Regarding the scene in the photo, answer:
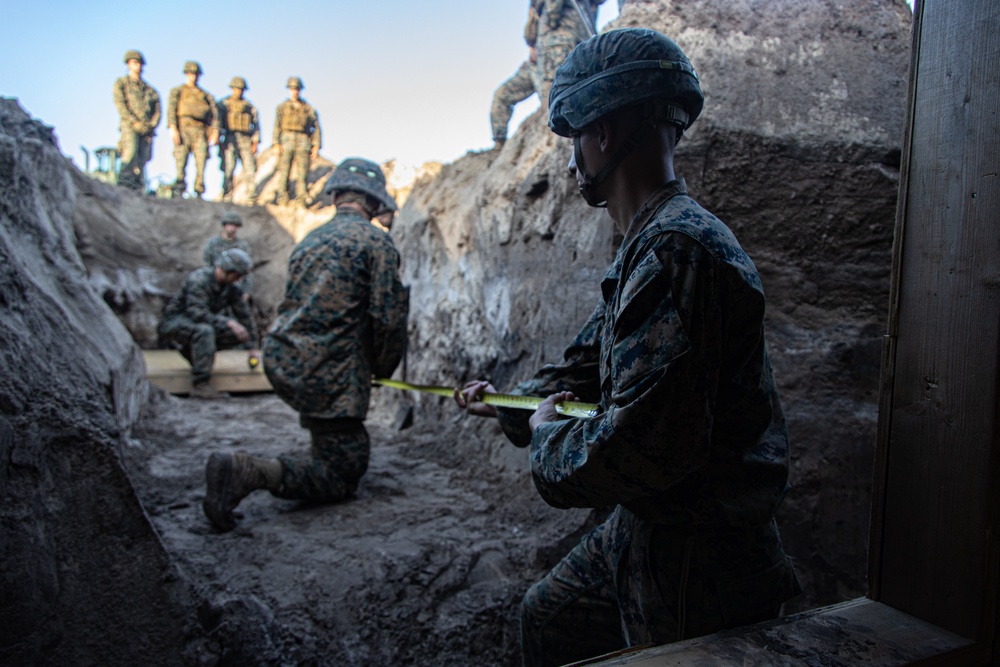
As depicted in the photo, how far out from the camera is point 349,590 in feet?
8.77

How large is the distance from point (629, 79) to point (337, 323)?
2637 mm

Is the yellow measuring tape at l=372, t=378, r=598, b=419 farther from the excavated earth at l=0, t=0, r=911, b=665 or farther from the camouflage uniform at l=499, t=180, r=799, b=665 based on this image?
the excavated earth at l=0, t=0, r=911, b=665

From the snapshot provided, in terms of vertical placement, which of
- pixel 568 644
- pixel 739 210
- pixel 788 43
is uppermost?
pixel 788 43

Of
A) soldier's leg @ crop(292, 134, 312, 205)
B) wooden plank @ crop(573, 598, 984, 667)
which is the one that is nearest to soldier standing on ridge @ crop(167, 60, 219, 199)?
soldier's leg @ crop(292, 134, 312, 205)

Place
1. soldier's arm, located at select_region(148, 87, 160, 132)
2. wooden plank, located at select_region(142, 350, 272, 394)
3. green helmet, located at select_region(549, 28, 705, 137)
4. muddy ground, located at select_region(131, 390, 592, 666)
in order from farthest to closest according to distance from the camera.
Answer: soldier's arm, located at select_region(148, 87, 160, 132)
wooden plank, located at select_region(142, 350, 272, 394)
muddy ground, located at select_region(131, 390, 592, 666)
green helmet, located at select_region(549, 28, 705, 137)

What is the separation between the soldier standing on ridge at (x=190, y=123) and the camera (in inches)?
500

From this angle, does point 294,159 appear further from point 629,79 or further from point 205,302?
point 629,79

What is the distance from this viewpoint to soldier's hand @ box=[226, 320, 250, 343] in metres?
7.76

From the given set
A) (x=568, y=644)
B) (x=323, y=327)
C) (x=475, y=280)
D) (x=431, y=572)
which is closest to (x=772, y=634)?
(x=568, y=644)

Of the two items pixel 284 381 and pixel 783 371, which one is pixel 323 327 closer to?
pixel 284 381

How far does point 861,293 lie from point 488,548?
2145 millimetres

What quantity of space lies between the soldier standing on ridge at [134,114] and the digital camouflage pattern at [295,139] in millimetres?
2358

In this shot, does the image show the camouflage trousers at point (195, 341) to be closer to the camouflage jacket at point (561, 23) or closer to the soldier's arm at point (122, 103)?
the camouflage jacket at point (561, 23)

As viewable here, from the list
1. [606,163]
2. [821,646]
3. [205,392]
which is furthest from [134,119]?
[821,646]
